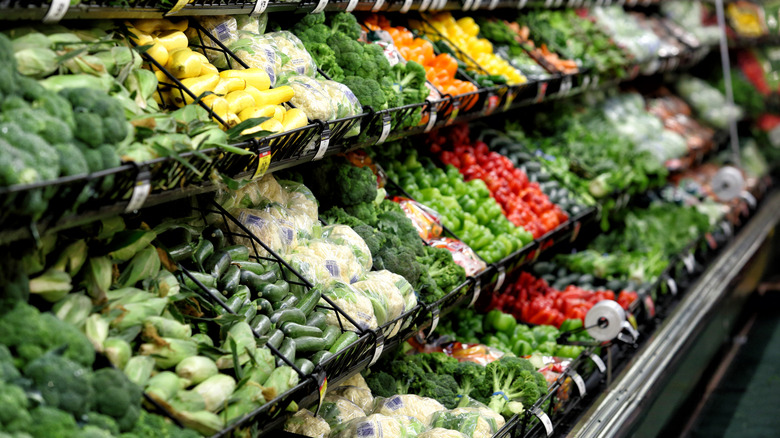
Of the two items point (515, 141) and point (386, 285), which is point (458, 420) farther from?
point (515, 141)

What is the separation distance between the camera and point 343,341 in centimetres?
248

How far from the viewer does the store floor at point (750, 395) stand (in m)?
4.71

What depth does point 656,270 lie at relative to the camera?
5160mm

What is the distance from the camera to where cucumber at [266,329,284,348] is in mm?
2268

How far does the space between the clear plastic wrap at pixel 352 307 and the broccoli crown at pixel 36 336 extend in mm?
1017

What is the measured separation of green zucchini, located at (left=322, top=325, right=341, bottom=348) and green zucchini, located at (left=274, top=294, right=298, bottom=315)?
0.09 metres

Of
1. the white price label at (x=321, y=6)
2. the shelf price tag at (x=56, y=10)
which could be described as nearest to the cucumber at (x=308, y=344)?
the shelf price tag at (x=56, y=10)

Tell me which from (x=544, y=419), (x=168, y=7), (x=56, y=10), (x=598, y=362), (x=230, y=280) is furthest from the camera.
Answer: (x=598, y=362)

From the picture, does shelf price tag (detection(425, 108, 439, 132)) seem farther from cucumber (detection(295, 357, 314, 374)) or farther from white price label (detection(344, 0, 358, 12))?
cucumber (detection(295, 357, 314, 374))

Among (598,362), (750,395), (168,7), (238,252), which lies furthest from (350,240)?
(750,395)

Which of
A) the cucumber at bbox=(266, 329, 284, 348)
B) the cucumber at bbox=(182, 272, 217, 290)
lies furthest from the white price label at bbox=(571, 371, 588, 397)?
the cucumber at bbox=(182, 272, 217, 290)

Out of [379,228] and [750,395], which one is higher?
[379,228]

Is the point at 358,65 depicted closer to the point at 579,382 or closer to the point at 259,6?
the point at 259,6

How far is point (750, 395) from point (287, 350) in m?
3.95
